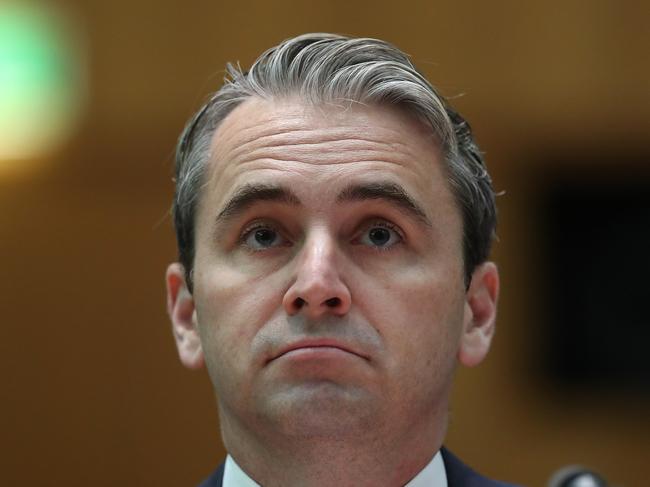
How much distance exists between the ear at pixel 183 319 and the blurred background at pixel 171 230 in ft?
14.5

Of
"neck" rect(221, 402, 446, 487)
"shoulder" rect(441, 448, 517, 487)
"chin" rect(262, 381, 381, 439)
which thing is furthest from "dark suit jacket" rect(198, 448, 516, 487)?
"chin" rect(262, 381, 381, 439)

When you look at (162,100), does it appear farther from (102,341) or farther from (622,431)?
(622,431)

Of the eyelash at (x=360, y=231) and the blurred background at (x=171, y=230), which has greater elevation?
the eyelash at (x=360, y=231)

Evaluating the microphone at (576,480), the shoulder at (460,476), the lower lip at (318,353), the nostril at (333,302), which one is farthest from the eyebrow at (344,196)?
the microphone at (576,480)

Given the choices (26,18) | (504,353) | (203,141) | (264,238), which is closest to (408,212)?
(264,238)

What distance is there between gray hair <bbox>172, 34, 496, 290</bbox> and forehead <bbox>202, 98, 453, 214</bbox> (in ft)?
0.11

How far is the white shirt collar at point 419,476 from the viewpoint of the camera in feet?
9.07

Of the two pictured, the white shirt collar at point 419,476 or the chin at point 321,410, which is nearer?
the chin at point 321,410

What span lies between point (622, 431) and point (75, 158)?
395 centimetres

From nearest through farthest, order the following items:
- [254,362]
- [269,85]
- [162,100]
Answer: [254,362] < [269,85] < [162,100]

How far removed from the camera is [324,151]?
2.72m

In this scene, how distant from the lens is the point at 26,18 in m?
7.48

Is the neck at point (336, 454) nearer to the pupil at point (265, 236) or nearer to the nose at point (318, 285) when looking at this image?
the nose at point (318, 285)

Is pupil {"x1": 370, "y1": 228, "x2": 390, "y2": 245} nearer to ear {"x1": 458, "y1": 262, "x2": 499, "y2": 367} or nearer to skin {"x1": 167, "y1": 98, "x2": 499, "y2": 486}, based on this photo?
skin {"x1": 167, "y1": 98, "x2": 499, "y2": 486}
